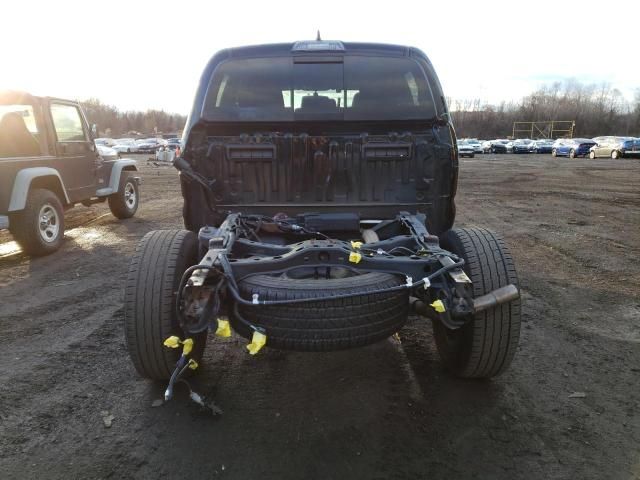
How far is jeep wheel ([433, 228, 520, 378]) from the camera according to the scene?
2838mm

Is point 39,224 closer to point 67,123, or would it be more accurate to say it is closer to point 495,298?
point 67,123

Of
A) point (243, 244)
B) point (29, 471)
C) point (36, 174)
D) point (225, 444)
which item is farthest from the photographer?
point (36, 174)

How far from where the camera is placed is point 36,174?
692 centimetres

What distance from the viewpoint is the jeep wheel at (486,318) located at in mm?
2838

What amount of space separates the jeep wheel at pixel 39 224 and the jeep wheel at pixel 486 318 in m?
6.21

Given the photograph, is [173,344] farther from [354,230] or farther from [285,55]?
[285,55]

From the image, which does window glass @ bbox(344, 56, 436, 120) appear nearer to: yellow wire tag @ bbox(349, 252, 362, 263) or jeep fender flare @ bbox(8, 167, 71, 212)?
yellow wire tag @ bbox(349, 252, 362, 263)

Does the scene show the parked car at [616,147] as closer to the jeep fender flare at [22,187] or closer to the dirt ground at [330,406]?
the dirt ground at [330,406]

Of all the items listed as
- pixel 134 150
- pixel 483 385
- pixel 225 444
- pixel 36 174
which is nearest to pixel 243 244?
pixel 225 444

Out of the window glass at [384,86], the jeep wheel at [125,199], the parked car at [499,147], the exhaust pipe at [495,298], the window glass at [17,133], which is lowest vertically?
the parked car at [499,147]

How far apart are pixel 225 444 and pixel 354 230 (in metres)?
1.91

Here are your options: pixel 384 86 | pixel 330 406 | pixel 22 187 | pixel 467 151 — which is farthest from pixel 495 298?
pixel 467 151

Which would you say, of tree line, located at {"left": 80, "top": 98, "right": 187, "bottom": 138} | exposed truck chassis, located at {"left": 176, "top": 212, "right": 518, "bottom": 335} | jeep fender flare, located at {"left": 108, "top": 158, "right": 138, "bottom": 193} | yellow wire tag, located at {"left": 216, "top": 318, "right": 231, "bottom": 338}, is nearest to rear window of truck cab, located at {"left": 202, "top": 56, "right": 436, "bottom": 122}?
exposed truck chassis, located at {"left": 176, "top": 212, "right": 518, "bottom": 335}

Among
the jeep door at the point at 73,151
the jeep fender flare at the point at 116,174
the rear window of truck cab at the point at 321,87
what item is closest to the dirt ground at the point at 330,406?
the rear window of truck cab at the point at 321,87
